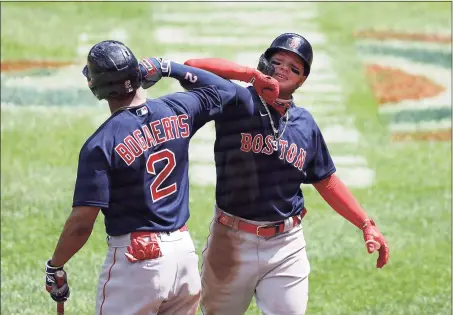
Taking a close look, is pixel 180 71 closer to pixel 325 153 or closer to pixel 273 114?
pixel 273 114

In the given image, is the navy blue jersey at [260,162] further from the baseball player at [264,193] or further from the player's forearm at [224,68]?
the player's forearm at [224,68]

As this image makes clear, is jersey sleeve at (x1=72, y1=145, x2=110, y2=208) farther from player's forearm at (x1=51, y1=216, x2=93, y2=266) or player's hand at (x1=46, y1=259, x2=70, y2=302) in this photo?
player's hand at (x1=46, y1=259, x2=70, y2=302)

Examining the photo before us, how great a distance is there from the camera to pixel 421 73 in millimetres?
15750

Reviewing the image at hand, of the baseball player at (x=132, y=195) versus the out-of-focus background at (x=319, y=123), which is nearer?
the baseball player at (x=132, y=195)

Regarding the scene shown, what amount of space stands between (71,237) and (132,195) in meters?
0.35

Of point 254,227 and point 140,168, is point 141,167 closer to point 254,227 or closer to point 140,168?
point 140,168

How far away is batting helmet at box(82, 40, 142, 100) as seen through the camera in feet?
16.0

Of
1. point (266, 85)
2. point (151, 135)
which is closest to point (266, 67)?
point (266, 85)

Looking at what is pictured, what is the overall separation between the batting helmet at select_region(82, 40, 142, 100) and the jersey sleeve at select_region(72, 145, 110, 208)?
32 centimetres

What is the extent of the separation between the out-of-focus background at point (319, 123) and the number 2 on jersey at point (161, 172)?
9.20 ft

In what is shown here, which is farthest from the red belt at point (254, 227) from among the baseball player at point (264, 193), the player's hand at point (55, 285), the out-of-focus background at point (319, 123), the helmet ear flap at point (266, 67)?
the out-of-focus background at point (319, 123)

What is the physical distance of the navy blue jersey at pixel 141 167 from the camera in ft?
15.6

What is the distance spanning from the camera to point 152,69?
5.24 metres

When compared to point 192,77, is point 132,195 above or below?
below
